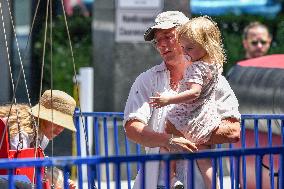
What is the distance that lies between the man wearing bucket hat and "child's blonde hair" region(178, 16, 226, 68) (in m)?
0.15

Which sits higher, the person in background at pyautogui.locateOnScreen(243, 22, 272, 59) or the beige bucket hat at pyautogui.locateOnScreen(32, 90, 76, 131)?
the person in background at pyautogui.locateOnScreen(243, 22, 272, 59)

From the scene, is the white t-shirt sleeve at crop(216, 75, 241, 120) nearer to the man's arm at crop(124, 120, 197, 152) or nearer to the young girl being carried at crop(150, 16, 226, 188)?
the young girl being carried at crop(150, 16, 226, 188)

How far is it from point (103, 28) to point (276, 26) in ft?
19.4

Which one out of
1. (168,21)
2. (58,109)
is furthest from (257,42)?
(168,21)

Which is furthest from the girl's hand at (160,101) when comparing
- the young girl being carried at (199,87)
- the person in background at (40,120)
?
the person in background at (40,120)

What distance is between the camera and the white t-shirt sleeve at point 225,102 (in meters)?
5.95

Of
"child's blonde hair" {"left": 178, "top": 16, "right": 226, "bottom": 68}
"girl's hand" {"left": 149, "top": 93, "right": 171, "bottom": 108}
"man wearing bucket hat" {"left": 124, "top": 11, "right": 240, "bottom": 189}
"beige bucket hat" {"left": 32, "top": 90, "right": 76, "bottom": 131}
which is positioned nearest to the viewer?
"girl's hand" {"left": 149, "top": 93, "right": 171, "bottom": 108}

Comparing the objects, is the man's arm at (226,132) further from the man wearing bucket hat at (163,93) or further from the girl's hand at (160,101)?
the girl's hand at (160,101)

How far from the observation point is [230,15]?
17.5m

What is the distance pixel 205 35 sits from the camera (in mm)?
5801

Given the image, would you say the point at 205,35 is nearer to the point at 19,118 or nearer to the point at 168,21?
the point at 168,21

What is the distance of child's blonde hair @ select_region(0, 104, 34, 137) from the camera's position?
6621 mm

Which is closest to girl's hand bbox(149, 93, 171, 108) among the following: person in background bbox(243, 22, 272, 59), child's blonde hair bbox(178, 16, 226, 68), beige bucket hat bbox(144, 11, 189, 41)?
child's blonde hair bbox(178, 16, 226, 68)

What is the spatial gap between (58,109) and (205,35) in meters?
1.41
